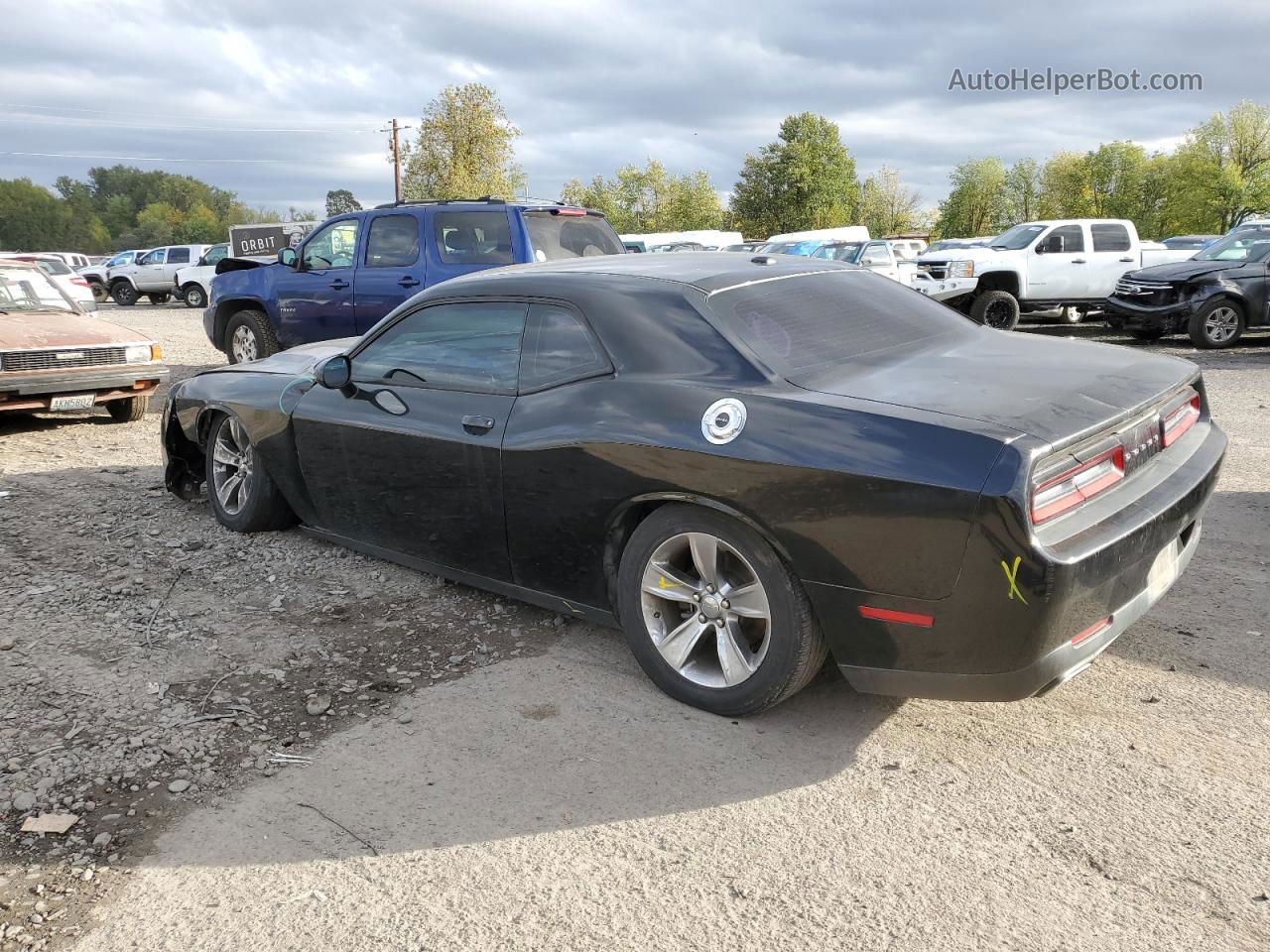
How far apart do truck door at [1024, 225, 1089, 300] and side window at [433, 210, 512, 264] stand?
10.8 meters

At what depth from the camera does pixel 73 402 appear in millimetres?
8672

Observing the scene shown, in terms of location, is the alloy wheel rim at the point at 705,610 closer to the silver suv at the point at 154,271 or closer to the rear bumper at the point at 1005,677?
the rear bumper at the point at 1005,677

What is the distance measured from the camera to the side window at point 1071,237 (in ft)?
55.4

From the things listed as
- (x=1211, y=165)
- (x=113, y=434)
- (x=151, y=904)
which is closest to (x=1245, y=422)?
(x=151, y=904)

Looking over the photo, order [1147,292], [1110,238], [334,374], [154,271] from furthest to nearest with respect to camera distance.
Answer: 1. [154,271]
2. [1110,238]
3. [1147,292]
4. [334,374]

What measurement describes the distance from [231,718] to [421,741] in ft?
2.37

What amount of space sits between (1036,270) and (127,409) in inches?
545

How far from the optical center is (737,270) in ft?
12.9

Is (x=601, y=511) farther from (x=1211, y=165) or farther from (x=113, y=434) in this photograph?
(x=1211, y=165)

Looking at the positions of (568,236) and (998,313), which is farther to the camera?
(998,313)

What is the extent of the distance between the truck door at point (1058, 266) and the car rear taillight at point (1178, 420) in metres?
13.9

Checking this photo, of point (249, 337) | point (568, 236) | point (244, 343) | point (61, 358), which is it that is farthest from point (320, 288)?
point (568, 236)

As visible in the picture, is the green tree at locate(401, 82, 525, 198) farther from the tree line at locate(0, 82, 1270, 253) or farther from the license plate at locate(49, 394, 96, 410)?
the license plate at locate(49, 394, 96, 410)

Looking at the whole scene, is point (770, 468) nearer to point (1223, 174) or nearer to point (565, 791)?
point (565, 791)
